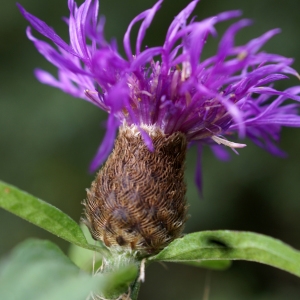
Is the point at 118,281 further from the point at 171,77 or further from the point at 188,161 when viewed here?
the point at 188,161

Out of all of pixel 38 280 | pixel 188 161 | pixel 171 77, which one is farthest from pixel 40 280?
pixel 188 161

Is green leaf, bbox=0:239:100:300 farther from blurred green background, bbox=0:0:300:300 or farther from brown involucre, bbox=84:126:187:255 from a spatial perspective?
blurred green background, bbox=0:0:300:300

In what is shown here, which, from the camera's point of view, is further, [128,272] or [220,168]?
[220,168]

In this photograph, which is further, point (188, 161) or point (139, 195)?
point (188, 161)

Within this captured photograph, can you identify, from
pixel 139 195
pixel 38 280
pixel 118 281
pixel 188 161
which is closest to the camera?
pixel 38 280

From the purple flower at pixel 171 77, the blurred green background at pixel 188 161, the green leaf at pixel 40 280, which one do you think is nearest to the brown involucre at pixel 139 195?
the purple flower at pixel 171 77

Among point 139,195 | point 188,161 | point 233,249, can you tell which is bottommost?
point 188,161

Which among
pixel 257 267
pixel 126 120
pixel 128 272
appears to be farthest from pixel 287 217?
pixel 128 272

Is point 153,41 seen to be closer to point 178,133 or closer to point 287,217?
point 287,217
